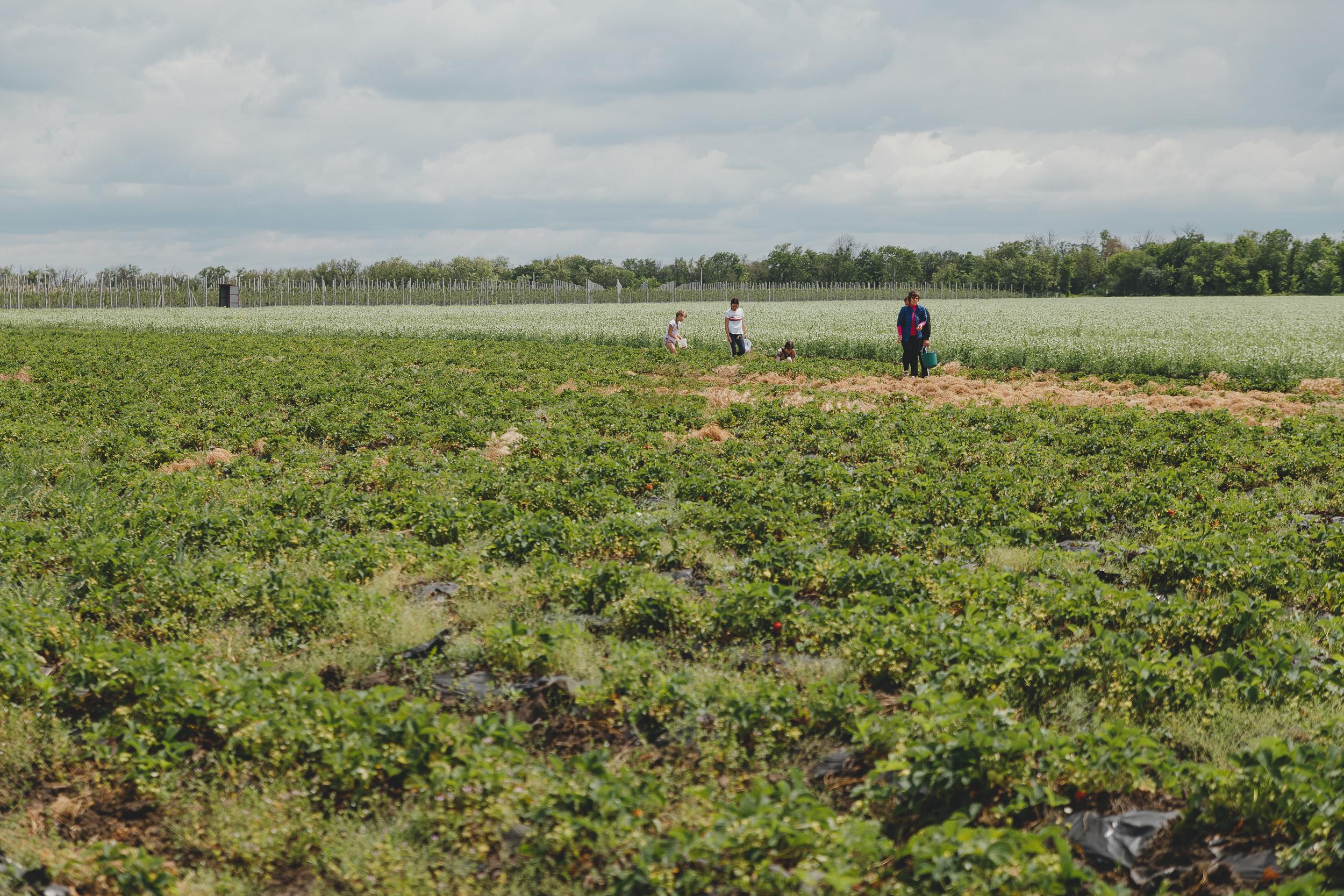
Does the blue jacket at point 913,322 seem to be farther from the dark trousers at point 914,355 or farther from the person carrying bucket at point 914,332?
the dark trousers at point 914,355

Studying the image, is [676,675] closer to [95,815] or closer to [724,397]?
[95,815]

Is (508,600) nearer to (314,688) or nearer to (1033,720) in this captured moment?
(314,688)

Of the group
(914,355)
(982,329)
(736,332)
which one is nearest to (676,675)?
(914,355)

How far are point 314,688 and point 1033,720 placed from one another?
419cm

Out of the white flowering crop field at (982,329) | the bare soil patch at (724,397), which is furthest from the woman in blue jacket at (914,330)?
the white flowering crop field at (982,329)

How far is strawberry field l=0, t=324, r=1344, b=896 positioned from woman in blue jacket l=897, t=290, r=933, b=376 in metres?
9.89

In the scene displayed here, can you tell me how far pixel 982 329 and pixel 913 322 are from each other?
13862 millimetres

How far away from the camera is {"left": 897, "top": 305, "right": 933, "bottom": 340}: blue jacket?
2278cm

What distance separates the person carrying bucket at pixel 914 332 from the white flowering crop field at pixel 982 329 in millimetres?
5039

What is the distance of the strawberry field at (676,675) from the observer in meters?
4.48

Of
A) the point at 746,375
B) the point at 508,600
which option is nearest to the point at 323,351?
the point at 746,375

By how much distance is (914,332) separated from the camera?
23.1 meters

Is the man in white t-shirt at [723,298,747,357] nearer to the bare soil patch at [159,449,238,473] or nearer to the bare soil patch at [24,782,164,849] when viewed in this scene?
the bare soil patch at [159,449,238,473]

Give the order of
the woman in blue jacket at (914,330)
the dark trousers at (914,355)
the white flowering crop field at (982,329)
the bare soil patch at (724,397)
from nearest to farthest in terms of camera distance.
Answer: the bare soil patch at (724,397), the woman in blue jacket at (914,330), the dark trousers at (914,355), the white flowering crop field at (982,329)
